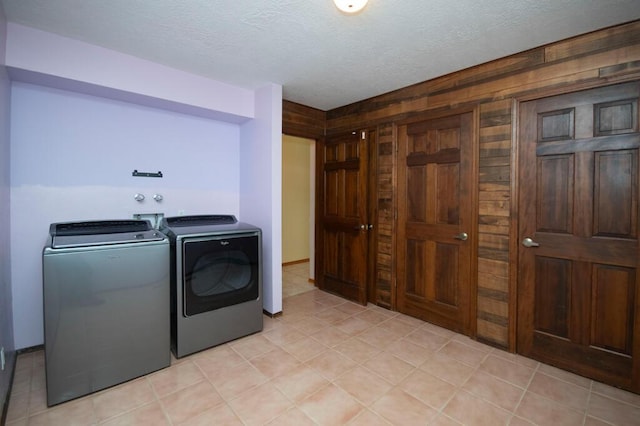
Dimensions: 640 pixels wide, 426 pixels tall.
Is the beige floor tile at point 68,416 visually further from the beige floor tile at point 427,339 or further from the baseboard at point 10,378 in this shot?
the beige floor tile at point 427,339

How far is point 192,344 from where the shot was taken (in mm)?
2385

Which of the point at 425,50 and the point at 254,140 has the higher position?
the point at 425,50

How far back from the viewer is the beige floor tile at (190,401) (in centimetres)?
174

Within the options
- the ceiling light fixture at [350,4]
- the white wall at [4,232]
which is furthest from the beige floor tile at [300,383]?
the ceiling light fixture at [350,4]

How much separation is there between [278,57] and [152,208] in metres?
1.86

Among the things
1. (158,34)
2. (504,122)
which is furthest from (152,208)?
(504,122)

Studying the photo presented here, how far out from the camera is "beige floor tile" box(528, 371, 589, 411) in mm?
1860

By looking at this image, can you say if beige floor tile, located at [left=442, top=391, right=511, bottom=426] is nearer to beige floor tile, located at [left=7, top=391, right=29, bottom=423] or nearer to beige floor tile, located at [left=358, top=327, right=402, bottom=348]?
beige floor tile, located at [left=358, top=327, right=402, bottom=348]

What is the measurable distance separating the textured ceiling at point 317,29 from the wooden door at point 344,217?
108 cm

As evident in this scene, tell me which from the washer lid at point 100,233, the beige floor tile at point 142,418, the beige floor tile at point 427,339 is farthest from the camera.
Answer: the beige floor tile at point 427,339

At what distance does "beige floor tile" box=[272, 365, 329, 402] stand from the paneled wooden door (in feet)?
5.61

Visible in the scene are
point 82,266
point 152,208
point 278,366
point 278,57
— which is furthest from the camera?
point 152,208

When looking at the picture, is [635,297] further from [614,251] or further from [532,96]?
[532,96]

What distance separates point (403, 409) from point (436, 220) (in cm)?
172
